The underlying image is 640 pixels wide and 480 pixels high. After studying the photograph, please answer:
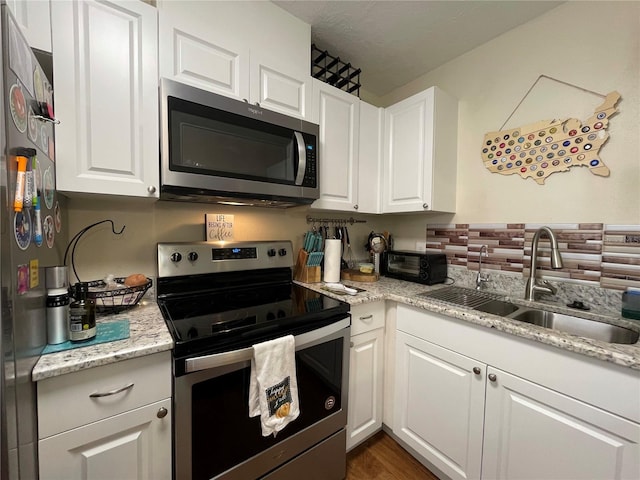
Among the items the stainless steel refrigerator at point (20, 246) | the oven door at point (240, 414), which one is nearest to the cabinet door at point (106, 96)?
the stainless steel refrigerator at point (20, 246)

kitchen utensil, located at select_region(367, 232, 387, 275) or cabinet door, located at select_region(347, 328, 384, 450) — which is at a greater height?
kitchen utensil, located at select_region(367, 232, 387, 275)

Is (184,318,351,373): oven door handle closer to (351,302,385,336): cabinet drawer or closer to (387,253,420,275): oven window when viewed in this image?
(351,302,385,336): cabinet drawer

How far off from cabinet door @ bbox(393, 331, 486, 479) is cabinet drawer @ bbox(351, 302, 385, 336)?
15cm

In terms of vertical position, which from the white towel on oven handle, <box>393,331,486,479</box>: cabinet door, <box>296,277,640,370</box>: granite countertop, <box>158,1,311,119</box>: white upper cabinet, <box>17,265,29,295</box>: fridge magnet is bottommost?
<box>393,331,486,479</box>: cabinet door

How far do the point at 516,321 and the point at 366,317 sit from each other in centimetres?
67

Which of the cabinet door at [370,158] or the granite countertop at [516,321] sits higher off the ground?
the cabinet door at [370,158]

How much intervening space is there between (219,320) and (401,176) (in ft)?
4.81

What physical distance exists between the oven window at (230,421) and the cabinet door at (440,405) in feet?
1.95

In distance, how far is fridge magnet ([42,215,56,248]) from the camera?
808 millimetres

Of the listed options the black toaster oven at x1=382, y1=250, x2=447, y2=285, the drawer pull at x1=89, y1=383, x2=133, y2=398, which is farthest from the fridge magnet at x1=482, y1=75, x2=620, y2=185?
the drawer pull at x1=89, y1=383, x2=133, y2=398

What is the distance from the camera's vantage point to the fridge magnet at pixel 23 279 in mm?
617

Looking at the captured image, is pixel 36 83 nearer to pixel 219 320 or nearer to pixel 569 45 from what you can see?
pixel 219 320

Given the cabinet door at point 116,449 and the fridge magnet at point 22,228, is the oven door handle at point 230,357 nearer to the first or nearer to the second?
the cabinet door at point 116,449

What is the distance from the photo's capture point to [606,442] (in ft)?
2.84
